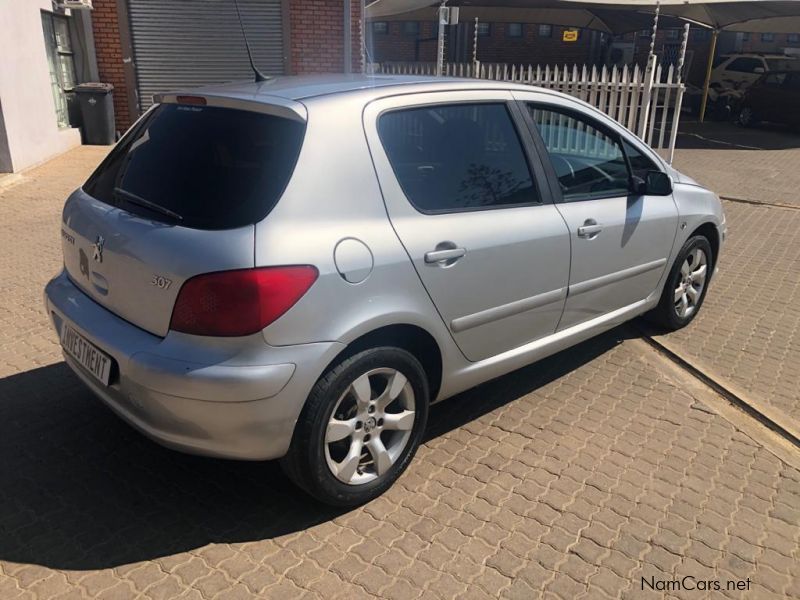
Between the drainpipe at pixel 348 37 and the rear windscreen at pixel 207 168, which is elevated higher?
the drainpipe at pixel 348 37

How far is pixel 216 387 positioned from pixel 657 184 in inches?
116

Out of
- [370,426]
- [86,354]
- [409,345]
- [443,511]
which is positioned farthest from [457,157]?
[86,354]

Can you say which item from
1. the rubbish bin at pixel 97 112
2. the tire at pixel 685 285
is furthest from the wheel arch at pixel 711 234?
the rubbish bin at pixel 97 112

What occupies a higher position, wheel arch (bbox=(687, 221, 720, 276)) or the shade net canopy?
the shade net canopy

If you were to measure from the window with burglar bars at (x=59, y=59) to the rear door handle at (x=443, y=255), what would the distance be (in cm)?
1095

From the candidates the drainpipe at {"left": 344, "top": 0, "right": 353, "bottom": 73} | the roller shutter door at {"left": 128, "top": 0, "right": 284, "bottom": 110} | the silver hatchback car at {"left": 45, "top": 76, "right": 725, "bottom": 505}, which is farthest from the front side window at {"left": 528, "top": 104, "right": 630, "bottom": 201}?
the roller shutter door at {"left": 128, "top": 0, "right": 284, "bottom": 110}

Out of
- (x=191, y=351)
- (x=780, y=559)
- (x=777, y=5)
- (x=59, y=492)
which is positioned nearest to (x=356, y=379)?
(x=191, y=351)

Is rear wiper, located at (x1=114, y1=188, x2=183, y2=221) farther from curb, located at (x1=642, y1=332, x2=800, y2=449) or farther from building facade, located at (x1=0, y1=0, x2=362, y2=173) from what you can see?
building facade, located at (x1=0, y1=0, x2=362, y2=173)

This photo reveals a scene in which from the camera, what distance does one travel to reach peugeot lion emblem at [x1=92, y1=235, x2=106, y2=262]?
2875mm

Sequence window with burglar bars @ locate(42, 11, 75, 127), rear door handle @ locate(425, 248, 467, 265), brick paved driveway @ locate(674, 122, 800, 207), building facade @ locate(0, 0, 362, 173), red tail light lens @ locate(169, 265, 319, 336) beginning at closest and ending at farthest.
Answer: red tail light lens @ locate(169, 265, 319, 336), rear door handle @ locate(425, 248, 467, 265), brick paved driveway @ locate(674, 122, 800, 207), window with burglar bars @ locate(42, 11, 75, 127), building facade @ locate(0, 0, 362, 173)

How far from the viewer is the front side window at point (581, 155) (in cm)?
369

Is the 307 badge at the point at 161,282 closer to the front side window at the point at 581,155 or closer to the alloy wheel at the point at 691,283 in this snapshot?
the front side window at the point at 581,155

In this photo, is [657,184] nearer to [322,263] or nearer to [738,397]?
[738,397]

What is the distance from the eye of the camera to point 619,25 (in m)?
21.2
